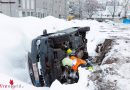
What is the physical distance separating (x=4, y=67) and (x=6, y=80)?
5.75 feet

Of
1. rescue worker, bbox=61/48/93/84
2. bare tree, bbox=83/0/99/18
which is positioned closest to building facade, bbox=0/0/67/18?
rescue worker, bbox=61/48/93/84

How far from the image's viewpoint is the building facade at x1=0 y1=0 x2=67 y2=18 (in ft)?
115

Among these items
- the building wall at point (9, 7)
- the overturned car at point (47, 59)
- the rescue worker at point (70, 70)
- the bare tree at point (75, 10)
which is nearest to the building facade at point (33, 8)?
the building wall at point (9, 7)

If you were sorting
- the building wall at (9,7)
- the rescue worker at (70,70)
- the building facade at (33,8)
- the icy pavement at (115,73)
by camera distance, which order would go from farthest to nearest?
the building facade at (33,8) < the building wall at (9,7) < the rescue worker at (70,70) < the icy pavement at (115,73)

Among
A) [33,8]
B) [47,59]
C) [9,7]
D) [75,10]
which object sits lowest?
[75,10]

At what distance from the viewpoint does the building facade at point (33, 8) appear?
115 feet

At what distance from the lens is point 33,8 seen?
43.0 metres

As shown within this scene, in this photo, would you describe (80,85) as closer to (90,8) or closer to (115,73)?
(115,73)

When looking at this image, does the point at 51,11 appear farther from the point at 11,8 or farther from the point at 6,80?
the point at 6,80

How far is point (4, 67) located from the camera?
28.1ft

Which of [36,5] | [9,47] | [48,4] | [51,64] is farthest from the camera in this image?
[48,4]

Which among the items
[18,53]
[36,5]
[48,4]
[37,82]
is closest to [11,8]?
[36,5]

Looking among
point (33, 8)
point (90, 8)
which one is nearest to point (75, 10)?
point (90, 8)

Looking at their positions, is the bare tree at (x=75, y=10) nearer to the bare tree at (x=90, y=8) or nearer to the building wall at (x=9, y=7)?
the bare tree at (x=90, y=8)
